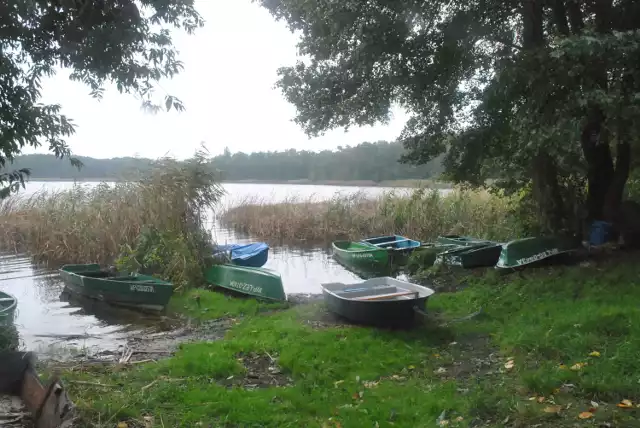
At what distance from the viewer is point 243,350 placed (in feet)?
24.6

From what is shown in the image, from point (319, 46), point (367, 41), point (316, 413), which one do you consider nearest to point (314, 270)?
point (319, 46)

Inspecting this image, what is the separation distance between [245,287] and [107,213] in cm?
568

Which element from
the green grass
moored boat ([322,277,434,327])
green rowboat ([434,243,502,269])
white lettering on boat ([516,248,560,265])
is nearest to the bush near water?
the green grass

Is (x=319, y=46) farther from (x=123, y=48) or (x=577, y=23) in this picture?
(x=123, y=48)

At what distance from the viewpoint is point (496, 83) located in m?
8.73

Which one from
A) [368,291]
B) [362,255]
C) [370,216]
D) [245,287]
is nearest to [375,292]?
[368,291]

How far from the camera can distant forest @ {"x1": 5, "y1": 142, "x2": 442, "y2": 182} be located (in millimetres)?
15523

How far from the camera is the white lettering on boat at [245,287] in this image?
1195 centimetres

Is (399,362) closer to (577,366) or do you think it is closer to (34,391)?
(577,366)

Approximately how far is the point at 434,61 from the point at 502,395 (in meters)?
6.29

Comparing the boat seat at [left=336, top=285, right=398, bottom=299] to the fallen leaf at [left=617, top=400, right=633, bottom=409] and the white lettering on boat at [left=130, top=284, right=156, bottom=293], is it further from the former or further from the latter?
the fallen leaf at [left=617, top=400, right=633, bottom=409]

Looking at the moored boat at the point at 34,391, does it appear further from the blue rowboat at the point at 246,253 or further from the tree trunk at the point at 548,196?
the tree trunk at the point at 548,196

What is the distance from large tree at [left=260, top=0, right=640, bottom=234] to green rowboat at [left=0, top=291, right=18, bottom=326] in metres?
6.28

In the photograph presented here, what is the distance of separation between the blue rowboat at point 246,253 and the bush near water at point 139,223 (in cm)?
73
